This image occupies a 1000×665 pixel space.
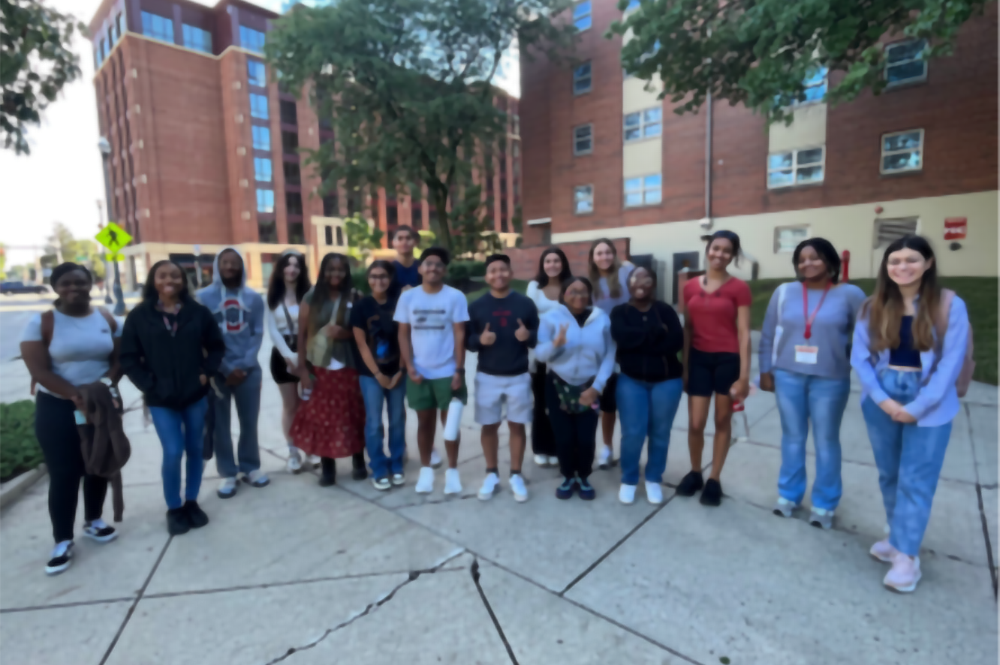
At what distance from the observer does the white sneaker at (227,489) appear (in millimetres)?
4117

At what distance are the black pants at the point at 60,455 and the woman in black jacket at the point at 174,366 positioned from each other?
1.32 ft

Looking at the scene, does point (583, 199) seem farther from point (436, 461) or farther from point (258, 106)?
point (258, 106)

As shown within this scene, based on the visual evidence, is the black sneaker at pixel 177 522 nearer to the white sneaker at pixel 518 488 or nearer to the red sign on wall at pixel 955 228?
the white sneaker at pixel 518 488

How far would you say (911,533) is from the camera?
279 cm

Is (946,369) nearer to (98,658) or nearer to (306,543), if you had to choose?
(306,543)

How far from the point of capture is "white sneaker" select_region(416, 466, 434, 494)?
13.4 feet

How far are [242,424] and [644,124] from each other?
66.6 feet

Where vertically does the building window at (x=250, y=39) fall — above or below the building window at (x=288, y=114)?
above

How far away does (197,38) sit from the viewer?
47.4 meters

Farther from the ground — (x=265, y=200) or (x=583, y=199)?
(x=265, y=200)

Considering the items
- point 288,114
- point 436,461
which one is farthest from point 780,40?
point 288,114

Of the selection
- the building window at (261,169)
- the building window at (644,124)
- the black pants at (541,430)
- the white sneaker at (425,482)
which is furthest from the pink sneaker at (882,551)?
the building window at (261,169)

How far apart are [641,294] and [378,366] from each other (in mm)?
2007

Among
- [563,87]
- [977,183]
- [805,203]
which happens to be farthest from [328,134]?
[977,183]
